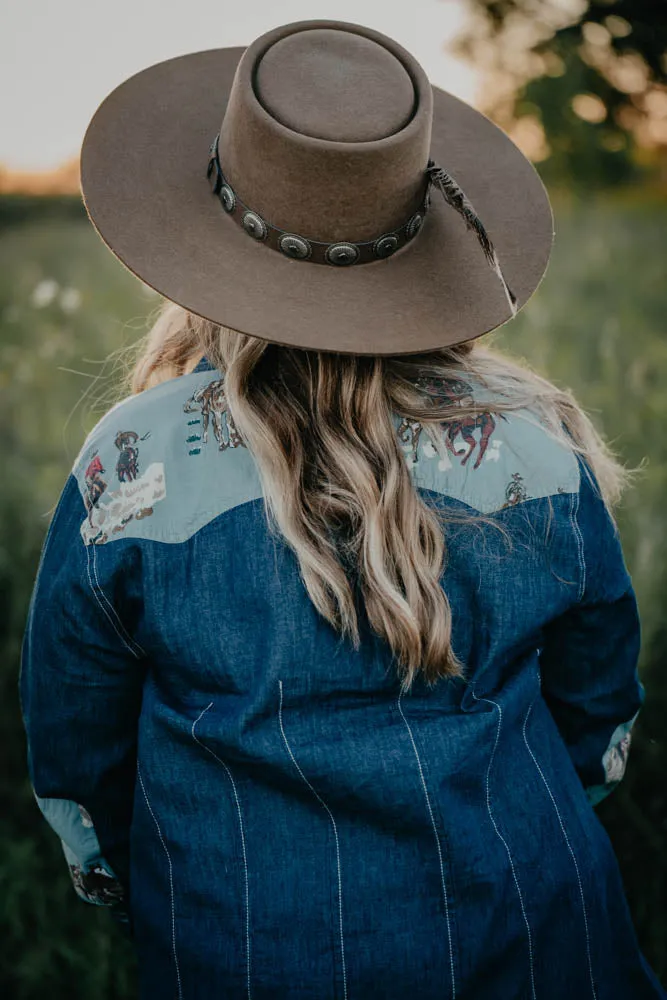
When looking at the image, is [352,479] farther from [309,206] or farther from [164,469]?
[309,206]

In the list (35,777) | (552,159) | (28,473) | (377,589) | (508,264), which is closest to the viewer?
(377,589)

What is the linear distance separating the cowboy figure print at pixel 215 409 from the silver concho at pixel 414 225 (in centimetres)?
38

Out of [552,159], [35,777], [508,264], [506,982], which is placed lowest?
[552,159]

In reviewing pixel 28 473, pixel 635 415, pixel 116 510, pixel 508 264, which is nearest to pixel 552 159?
pixel 635 415

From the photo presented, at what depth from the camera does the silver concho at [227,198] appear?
132 centimetres

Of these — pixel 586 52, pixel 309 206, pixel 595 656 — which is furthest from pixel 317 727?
pixel 586 52

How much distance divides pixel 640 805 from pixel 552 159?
6822 millimetres

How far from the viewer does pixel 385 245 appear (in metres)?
1.32

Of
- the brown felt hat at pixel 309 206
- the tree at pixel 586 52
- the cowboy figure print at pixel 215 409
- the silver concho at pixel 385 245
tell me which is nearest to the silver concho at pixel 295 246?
the brown felt hat at pixel 309 206

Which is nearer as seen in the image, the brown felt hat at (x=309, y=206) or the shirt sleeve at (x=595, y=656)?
the brown felt hat at (x=309, y=206)

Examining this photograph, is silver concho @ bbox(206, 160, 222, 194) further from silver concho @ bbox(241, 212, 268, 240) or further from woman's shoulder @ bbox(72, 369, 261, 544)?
woman's shoulder @ bbox(72, 369, 261, 544)

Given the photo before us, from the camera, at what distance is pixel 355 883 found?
1.27 meters

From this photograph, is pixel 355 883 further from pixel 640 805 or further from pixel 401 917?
pixel 640 805

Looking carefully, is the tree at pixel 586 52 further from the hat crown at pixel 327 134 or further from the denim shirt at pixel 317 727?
the denim shirt at pixel 317 727
